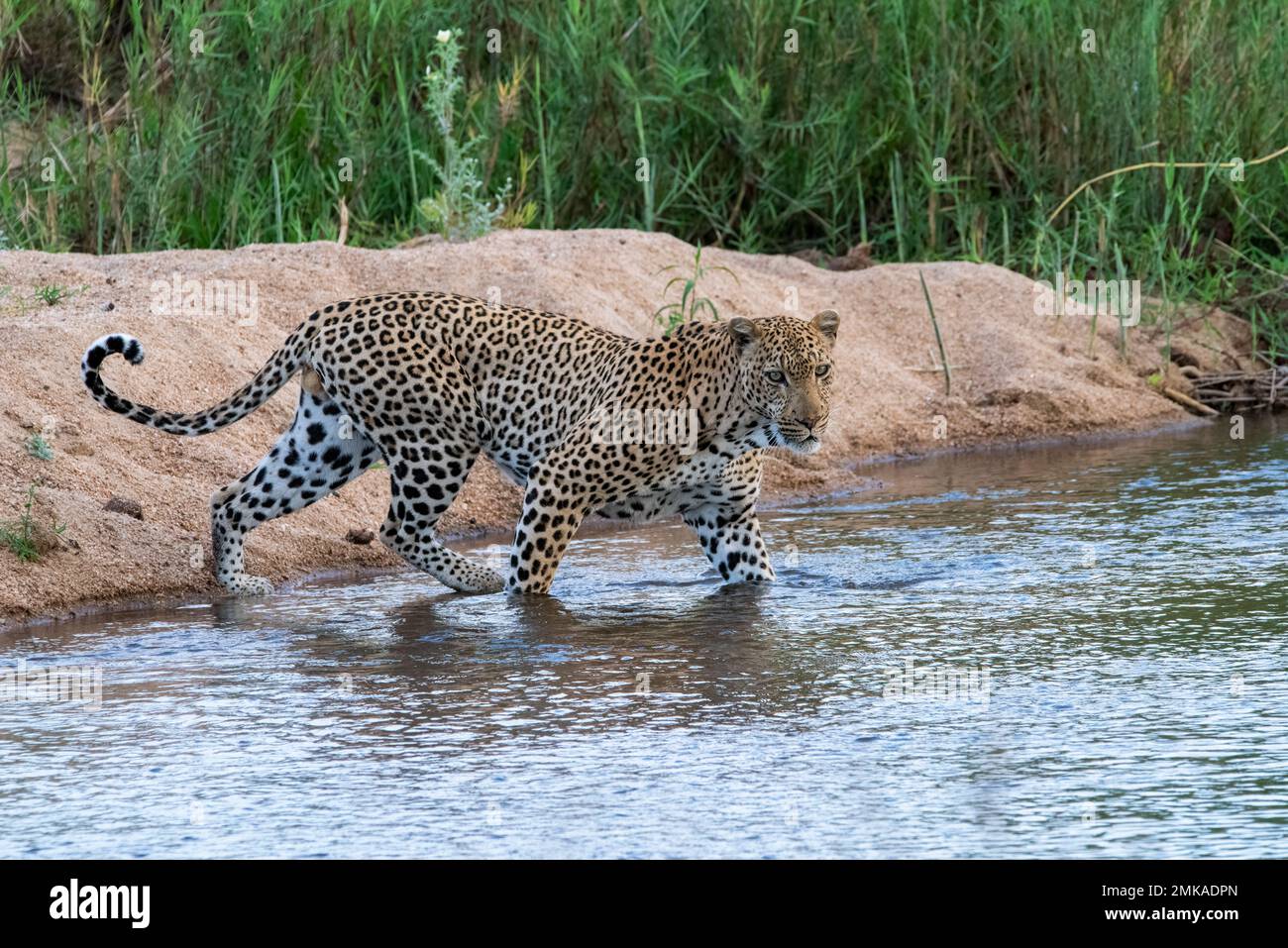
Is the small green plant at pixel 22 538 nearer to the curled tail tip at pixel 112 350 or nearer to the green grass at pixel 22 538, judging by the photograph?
the green grass at pixel 22 538

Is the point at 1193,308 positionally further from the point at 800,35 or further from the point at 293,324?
the point at 293,324

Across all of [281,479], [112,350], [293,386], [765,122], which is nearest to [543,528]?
[281,479]

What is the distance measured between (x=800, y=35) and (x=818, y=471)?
415 centimetres

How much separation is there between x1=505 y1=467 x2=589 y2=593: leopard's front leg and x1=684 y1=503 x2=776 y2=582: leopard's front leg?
535 millimetres

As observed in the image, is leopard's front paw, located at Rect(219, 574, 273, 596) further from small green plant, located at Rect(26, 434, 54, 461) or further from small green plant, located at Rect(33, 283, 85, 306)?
small green plant, located at Rect(33, 283, 85, 306)

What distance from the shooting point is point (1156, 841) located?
4.71 m

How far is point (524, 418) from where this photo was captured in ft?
26.6

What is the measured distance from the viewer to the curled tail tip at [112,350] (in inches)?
308

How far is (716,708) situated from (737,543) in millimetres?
1974

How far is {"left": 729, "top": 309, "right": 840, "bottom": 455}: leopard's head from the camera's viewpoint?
24.8 ft

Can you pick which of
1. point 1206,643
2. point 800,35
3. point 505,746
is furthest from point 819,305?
point 505,746

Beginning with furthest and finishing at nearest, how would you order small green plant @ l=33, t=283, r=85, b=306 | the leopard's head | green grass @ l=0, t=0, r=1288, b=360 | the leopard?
green grass @ l=0, t=0, r=1288, b=360
small green plant @ l=33, t=283, r=85, b=306
the leopard
the leopard's head

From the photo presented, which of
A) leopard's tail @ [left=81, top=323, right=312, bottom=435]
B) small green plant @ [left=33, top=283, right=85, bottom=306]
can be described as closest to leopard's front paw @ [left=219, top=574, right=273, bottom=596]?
leopard's tail @ [left=81, top=323, right=312, bottom=435]

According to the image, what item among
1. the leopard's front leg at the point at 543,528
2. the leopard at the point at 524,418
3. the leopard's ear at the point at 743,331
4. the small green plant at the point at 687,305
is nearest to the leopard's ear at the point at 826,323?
the leopard at the point at 524,418
